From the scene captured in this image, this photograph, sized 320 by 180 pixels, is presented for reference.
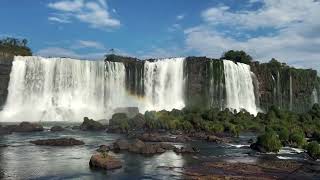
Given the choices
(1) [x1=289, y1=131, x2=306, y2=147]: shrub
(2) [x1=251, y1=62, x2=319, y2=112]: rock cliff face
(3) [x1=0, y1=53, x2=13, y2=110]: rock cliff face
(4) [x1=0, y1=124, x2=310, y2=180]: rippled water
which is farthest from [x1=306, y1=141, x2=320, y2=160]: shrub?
(2) [x1=251, y1=62, x2=319, y2=112]: rock cliff face

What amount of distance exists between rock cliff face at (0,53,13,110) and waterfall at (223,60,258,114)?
104ft

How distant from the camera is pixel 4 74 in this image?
67000 millimetres

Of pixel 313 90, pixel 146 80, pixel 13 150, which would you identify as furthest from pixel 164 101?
pixel 13 150

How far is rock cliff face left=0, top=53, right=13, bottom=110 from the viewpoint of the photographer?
66.6 meters

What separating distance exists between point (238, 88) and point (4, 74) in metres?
34.5

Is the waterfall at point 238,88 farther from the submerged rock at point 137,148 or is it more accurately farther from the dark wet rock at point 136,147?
the dark wet rock at point 136,147

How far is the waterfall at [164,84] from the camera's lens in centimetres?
7431

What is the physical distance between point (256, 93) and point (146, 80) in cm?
1852

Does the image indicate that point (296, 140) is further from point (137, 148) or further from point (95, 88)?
point (95, 88)

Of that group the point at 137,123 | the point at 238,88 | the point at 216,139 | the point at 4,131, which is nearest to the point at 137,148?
the point at 216,139

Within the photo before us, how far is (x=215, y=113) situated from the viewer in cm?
5984

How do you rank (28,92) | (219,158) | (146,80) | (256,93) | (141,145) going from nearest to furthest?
(219,158), (141,145), (28,92), (146,80), (256,93)

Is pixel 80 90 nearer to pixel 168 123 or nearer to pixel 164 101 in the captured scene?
pixel 164 101

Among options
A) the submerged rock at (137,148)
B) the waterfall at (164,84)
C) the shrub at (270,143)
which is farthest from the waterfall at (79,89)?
the shrub at (270,143)
